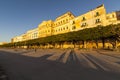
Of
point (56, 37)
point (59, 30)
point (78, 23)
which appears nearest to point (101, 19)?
point (78, 23)

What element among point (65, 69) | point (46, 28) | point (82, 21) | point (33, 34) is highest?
point (46, 28)

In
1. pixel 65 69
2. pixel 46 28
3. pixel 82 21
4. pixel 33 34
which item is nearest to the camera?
pixel 65 69

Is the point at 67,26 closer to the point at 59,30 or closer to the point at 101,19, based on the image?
the point at 59,30

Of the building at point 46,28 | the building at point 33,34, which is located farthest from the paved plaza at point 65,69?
the building at point 33,34

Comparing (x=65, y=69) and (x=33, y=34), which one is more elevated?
(x=33, y=34)

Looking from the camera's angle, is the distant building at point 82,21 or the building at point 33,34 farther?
the building at point 33,34

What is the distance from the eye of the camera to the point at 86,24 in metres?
49.3

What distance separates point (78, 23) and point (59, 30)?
1677 cm

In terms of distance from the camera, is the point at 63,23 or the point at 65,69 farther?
the point at 63,23

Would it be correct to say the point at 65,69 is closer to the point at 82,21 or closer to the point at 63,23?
the point at 82,21

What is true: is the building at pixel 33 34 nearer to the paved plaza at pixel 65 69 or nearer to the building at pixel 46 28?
the building at pixel 46 28

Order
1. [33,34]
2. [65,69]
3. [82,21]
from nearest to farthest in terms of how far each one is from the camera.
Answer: [65,69], [82,21], [33,34]

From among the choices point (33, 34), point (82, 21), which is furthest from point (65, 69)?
point (33, 34)

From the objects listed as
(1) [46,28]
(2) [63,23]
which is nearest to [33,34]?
(1) [46,28]
